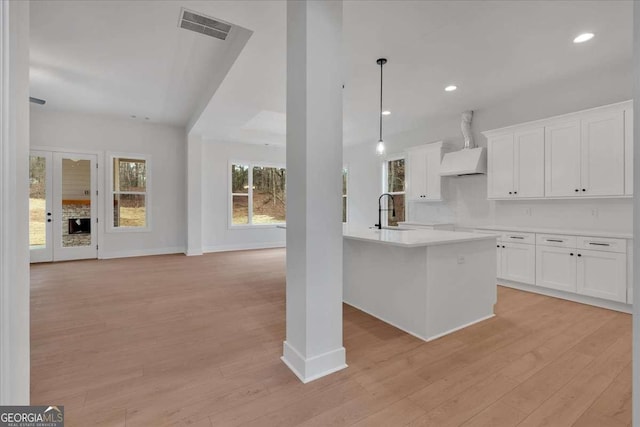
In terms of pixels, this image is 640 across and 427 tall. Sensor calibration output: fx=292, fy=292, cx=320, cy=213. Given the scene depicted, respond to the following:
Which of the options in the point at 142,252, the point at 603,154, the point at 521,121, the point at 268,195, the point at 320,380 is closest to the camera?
the point at 320,380

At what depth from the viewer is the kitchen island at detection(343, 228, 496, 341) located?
8.48 ft

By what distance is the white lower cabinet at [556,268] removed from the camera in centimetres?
364

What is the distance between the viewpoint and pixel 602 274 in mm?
3395

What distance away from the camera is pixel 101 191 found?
20.8ft

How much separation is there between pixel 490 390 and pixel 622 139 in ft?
11.4

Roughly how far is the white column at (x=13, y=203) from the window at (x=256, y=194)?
7.08 metres

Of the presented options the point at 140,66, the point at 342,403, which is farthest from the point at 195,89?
the point at 342,403

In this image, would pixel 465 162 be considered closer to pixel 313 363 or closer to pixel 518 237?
pixel 518 237

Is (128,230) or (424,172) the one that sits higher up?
(424,172)

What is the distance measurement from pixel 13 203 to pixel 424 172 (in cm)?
586

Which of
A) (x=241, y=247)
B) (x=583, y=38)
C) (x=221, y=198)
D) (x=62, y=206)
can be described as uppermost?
(x=583, y=38)

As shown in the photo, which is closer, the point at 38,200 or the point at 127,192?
the point at 38,200

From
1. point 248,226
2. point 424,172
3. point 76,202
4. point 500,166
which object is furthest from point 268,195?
point 500,166

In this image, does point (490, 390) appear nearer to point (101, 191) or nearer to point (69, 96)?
point (69, 96)
